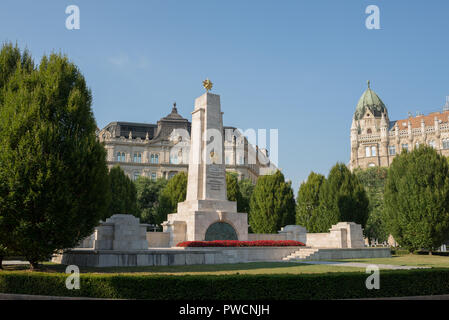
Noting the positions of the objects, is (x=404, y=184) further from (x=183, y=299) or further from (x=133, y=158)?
(x=133, y=158)

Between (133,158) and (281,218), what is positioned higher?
(133,158)

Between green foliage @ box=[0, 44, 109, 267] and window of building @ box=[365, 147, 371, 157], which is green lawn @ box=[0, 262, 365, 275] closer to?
green foliage @ box=[0, 44, 109, 267]

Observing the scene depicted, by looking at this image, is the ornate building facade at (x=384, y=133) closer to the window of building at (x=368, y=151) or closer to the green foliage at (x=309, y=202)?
the window of building at (x=368, y=151)

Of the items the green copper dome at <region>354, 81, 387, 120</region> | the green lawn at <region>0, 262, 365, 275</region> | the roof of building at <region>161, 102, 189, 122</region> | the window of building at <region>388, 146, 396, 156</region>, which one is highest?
the green copper dome at <region>354, 81, 387, 120</region>

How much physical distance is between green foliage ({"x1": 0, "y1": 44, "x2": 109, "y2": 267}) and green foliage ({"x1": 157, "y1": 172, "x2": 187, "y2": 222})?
31831 mm

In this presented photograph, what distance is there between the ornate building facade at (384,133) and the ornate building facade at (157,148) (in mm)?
45713

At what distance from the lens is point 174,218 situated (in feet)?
110

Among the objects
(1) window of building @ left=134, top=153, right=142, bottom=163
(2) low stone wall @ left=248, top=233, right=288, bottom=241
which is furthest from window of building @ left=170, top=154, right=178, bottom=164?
(2) low stone wall @ left=248, top=233, right=288, bottom=241

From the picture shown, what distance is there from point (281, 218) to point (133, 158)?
217 feet

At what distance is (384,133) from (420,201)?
10924 cm

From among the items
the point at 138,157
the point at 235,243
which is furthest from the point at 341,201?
the point at 138,157

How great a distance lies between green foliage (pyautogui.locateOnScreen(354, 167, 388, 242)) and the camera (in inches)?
2387
